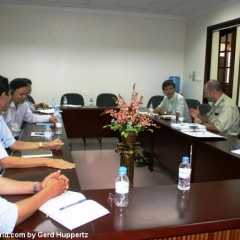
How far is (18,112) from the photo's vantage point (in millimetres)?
3324

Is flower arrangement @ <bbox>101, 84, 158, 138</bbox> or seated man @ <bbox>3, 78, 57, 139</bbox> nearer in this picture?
flower arrangement @ <bbox>101, 84, 158, 138</bbox>

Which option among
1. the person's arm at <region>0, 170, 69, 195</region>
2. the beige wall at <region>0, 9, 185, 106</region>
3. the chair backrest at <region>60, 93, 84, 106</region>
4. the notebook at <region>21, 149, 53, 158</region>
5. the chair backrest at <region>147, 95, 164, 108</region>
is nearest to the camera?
the person's arm at <region>0, 170, 69, 195</region>

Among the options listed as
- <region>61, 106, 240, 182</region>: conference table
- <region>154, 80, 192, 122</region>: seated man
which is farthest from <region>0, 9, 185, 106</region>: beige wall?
<region>154, 80, 192, 122</region>: seated man

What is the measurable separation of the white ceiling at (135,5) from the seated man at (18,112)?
2.97m

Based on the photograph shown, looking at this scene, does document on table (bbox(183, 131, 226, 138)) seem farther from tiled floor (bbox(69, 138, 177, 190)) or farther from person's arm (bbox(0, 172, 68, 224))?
person's arm (bbox(0, 172, 68, 224))

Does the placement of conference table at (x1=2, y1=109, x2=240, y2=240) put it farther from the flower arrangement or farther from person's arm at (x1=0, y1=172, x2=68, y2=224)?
the flower arrangement

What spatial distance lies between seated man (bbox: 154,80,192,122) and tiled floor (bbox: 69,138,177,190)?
2.82 ft

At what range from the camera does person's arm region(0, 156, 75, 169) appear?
177cm

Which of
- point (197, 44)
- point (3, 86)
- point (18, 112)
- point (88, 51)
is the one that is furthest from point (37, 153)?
point (197, 44)

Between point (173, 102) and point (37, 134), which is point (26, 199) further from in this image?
point (173, 102)

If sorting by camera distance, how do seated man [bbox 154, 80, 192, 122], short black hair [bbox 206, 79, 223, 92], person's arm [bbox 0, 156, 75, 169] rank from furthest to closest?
seated man [bbox 154, 80, 192, 122] < short black hair [bbox 206, 79, 223, 92] < person's arm [bbox 0, 156, 75, 169]

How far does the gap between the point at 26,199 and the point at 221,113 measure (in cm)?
260

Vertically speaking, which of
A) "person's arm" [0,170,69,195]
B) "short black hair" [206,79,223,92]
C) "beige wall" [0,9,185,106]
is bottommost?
"person's arm" [0,170,69,195]

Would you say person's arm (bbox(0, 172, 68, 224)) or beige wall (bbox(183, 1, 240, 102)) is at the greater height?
beige wall (bbox(183, 1, 240, 102))
